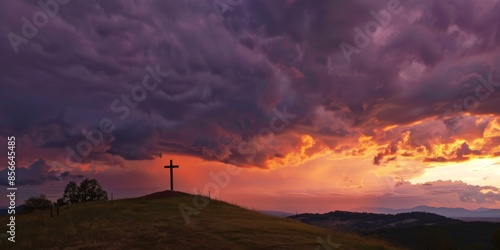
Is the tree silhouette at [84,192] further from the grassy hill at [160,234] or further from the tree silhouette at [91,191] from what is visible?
the grassy hill at [160,234]

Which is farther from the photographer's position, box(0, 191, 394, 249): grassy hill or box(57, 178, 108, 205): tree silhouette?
box(57, 178, 108, 205): tree silhouette

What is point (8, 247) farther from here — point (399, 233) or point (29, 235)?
point (399, 233)

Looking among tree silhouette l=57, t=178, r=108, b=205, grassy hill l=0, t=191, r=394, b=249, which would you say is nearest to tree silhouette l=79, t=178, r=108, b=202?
tree silhouette l=57, t=178, r=108, b=205

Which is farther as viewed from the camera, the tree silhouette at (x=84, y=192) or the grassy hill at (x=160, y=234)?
the tree silhouette at (x=84, y=192)

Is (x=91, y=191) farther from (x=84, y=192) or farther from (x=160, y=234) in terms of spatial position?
(x=160, y=234)

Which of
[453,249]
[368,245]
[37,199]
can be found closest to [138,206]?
[368,245]

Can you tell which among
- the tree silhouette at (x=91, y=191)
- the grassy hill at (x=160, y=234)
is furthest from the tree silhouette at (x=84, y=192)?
the grassy hill at (x=160, y=234)

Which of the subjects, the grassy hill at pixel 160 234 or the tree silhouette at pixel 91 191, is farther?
the tree silhouette at pixel 91 191

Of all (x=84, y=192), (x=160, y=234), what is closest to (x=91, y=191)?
(x=84, y=192)

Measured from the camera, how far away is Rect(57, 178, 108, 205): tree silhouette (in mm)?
95438

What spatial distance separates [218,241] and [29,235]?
1644 cm

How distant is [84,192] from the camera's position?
97000 millimetres

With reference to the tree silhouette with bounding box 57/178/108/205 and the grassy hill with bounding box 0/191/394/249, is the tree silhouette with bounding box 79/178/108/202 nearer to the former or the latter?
the tree silhouette with bounding box 57/178/108/205

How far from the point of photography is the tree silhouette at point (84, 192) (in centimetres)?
9544
